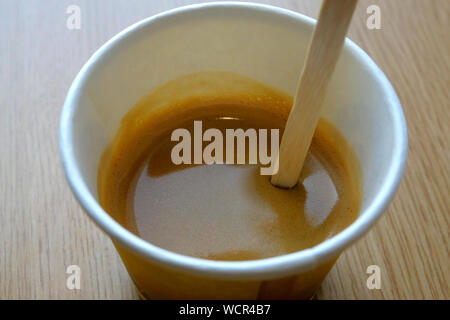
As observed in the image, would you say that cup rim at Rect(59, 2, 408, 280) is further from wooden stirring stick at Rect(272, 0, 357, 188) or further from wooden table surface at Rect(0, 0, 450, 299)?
wooden table surface at Rect(0, 0, 450, 299)

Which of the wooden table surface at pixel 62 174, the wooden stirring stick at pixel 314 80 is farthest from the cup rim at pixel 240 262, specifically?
the wooden table surface at pixel 62 174

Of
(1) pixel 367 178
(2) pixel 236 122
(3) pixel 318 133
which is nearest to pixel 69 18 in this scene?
(2) pixel 236 122

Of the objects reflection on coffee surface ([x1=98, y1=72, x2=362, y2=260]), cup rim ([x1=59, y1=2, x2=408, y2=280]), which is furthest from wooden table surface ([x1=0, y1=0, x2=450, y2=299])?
cup rim ([x1=59, y1=2, x2=408, y2=280])

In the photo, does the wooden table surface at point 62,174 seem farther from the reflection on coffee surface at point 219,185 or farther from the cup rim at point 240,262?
the cup rim at point 240,262

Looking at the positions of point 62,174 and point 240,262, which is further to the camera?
point 62,174

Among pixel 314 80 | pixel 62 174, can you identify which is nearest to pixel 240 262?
pixel 314 80

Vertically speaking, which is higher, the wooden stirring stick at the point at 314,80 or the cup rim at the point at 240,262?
the wooden stirring stick at the point at 314,80

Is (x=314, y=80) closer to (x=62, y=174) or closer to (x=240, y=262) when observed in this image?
(x=240, y=262)

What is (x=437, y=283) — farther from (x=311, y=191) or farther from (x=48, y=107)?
(x=48, y=107)
